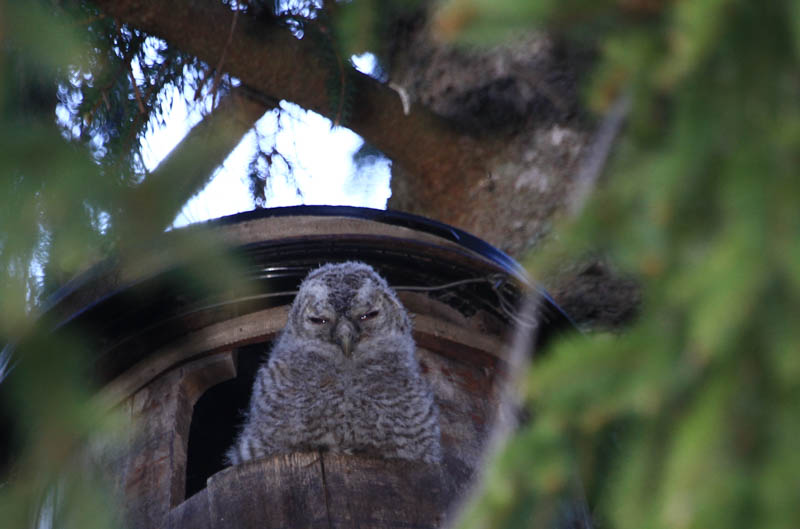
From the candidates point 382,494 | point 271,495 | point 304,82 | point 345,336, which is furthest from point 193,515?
point 304,82

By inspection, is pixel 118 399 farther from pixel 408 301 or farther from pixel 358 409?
pixel 408 301

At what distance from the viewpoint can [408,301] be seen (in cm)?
392

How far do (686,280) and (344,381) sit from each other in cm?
259

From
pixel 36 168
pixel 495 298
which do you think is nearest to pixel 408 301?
pixel 495 298

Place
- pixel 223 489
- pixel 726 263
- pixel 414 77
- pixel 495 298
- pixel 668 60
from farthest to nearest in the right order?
pixel 414 77 < pixel 495 298 < pixel 223 489 < pixel 668 60 < pixel 726 263

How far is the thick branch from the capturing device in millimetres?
3623

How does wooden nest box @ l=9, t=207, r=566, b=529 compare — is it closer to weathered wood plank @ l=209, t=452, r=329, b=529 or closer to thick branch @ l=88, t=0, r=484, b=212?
weathered wood plank @ l=209, t=452, r=329, b=529

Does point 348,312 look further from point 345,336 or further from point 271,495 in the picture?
point 271,495

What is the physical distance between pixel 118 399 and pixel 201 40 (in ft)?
4.25

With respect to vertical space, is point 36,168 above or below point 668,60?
above

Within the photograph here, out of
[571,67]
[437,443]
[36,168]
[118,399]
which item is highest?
[571,67]

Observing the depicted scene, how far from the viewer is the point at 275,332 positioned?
155 inches

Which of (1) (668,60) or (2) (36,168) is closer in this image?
(1) (668,60)

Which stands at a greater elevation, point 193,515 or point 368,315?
point 368,315
